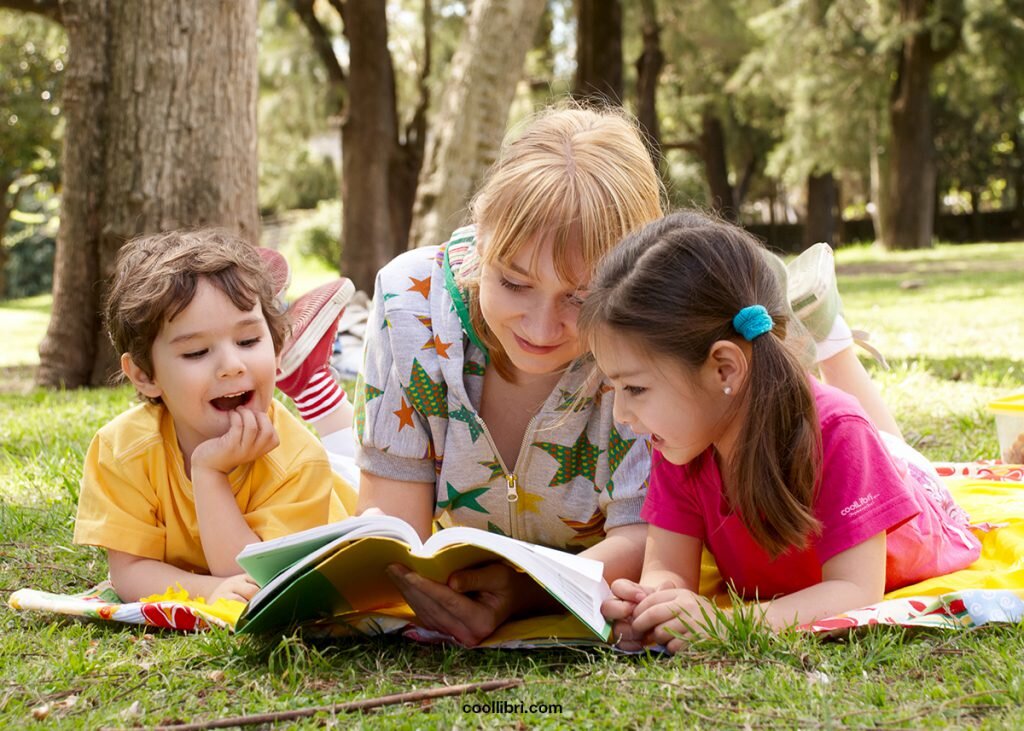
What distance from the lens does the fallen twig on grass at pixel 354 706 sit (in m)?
1.87

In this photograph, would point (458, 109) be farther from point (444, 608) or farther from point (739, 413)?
point (444, 608)

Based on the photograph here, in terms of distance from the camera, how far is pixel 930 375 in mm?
5637

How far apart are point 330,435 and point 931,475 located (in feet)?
6.69

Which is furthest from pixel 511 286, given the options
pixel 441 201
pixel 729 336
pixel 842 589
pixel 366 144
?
pixel 366 144

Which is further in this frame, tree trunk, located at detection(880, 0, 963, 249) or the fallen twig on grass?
tree trunk, located at detection(880, 0, 963, 249)

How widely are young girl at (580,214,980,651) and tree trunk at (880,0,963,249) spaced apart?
16.8 m

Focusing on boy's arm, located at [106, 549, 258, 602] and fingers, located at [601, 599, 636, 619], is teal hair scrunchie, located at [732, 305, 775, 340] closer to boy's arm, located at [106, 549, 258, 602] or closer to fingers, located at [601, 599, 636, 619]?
fingers, located at [601, 599, 636, 619]

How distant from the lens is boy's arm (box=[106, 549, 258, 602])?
2.71 m

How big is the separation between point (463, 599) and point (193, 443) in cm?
104

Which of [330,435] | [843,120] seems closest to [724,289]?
[330,435]

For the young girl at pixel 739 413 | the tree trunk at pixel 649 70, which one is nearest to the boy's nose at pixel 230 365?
the young girl at pixel 739 413

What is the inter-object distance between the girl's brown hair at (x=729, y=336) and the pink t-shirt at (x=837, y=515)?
67 millimetres

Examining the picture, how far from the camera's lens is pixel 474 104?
7.65 m

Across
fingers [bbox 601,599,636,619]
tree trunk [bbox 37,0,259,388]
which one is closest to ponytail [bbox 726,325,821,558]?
fingers [bbox 601,599,636,619]
